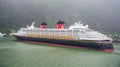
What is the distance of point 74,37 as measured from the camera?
63.1 m

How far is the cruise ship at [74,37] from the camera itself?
177 feet

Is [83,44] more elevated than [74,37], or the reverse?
[74,37]

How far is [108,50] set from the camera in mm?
52469

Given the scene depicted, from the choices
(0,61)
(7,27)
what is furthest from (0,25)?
(0,61)

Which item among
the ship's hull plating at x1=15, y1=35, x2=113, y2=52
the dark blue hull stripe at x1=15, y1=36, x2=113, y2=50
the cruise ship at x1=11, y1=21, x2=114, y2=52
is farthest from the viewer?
the cruise ship at x1=11, y1=21, x2=114, y2=52

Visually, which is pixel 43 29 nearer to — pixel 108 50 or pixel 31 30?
pixel 31 30

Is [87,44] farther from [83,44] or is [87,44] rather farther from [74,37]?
[74,37]

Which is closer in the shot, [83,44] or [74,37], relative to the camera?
[83,44]

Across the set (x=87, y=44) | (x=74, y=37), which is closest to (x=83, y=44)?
(x=87, y=44)

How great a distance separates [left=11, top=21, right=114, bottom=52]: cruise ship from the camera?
54.0 m

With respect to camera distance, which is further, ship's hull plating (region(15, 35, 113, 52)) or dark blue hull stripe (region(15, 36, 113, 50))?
dark blue hull stripe (region(15, 36, 113, 50))

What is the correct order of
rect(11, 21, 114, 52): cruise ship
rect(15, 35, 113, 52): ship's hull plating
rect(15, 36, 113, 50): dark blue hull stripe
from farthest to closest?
rect(11, 21, 114, 52): cruise ship, rect(15, 36, 113, 50): dark blue hull stripe, rect(15, 35, 113, 52): ship's hull plating

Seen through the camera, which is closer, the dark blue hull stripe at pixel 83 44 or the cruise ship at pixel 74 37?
the dark blue hull stripe at pixel 83 44

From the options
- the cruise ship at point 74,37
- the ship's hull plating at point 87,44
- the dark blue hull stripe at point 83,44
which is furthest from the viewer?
the cruise ship at point 74,37
